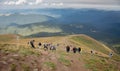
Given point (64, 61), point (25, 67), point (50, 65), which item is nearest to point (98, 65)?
point (64, 61)

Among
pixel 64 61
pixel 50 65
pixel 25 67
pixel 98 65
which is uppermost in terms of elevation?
pixel 25 67

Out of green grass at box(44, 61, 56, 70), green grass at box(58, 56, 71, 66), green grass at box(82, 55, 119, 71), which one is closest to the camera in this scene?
green grass at box(44, 61, 56, 70)

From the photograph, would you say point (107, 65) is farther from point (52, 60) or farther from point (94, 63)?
point (52, 60)

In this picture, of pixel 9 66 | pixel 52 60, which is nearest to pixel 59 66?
pixel 52 60

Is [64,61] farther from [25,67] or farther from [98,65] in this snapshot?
[25,67]

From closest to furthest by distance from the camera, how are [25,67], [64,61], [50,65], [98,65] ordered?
[25,67] < [50,65] < [64,61] < [98,65]

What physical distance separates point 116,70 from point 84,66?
7324 mm

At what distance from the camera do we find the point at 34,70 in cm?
4394

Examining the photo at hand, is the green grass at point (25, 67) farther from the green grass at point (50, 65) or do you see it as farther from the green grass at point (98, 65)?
the green grass at point (98, 65)

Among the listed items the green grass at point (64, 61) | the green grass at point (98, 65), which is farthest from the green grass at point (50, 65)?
the green grass at point (98, 65)

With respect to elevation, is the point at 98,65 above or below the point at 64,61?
below

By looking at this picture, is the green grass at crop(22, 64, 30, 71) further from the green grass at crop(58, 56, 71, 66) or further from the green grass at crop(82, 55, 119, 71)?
the green grass at crop(82, 55, 119, 71)

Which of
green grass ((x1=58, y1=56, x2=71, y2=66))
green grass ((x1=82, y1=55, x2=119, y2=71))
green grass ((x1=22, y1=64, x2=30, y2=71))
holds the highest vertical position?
green grass ((x1=22, y1=64, x2=30, y2=71))

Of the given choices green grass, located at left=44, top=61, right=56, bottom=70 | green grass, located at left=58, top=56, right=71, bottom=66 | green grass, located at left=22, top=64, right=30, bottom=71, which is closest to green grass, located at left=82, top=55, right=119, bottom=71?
green grass, located at left=58, top=56, right=71, bottom=66
